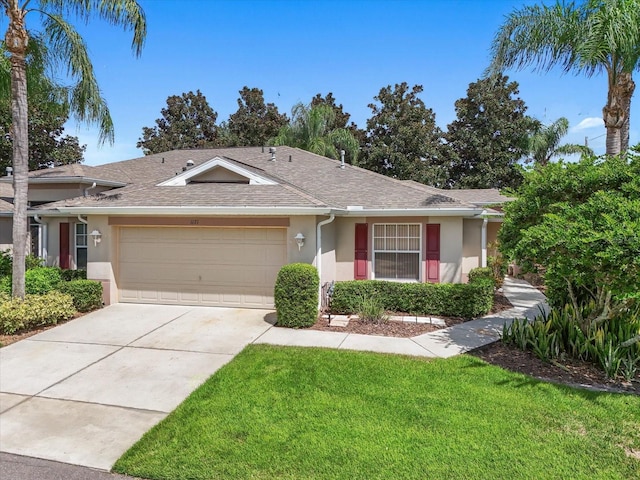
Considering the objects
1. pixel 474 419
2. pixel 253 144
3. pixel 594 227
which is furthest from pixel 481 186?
pixel 474 419

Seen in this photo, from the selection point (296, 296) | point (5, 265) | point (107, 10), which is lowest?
point (296, 296)

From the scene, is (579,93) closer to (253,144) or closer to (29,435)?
(29,435)

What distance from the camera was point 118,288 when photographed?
462 inches

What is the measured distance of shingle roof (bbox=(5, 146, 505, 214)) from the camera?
11.0m

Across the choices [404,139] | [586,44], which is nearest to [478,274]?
[586,44]

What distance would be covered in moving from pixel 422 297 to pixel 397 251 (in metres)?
1.96

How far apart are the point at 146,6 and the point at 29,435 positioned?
34.6 ft

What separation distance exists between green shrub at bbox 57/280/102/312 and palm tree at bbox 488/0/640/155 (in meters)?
12.9

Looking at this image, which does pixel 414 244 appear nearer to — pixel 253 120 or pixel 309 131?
pixel 309 131

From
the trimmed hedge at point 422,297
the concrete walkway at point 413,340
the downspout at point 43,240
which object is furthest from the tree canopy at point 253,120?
the concrete walkway at point 413,340

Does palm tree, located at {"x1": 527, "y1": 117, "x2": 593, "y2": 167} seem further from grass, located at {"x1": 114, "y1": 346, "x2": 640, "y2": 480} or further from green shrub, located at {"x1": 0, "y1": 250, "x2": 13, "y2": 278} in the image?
green shrub, located at {"x1": 0, "y1": 250, "x2": 13, "y2": 278}

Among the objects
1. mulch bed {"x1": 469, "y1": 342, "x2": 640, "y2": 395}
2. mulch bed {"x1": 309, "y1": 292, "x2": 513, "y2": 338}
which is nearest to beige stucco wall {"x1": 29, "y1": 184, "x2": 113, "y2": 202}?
mulch bed {"x1": 309, "y1": 292, "x2": 513, "y2": 338}

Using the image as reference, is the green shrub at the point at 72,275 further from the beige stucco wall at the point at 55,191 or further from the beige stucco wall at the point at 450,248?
the beige stucco wall at the point at 450,248

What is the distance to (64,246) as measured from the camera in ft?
48.8
